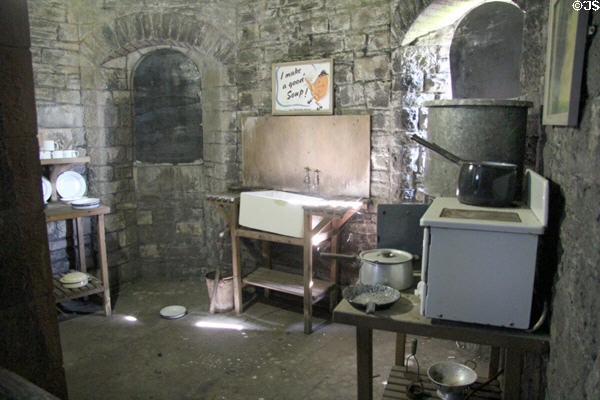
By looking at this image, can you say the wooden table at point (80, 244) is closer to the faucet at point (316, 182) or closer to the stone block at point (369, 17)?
the faucet at point (316, 182)

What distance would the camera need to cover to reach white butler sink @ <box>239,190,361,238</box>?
12.7 feet

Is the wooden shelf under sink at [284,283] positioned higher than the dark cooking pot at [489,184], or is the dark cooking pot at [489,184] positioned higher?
the dark cooking pot at [489,184]

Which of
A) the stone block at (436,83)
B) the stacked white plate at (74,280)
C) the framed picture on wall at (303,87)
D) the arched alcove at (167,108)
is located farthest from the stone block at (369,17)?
the stacked white plate at (74,280)

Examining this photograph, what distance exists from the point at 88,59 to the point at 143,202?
1603 mm

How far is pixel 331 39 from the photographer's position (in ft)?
13.7

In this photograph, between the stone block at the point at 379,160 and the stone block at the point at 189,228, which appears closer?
the stone block at the point at 379,160

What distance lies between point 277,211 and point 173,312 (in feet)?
4.77

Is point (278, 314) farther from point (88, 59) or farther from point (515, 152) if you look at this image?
point (88, 59)

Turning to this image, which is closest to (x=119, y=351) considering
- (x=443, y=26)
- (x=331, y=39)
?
(x=331, y=39)

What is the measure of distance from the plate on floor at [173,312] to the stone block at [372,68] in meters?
2.72

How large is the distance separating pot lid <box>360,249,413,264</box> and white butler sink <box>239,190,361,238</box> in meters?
1.51

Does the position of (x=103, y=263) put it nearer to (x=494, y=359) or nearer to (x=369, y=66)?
(x=369, y=66)

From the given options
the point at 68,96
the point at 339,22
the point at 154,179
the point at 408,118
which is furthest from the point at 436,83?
the point at 68,96

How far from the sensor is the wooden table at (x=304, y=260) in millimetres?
3860
